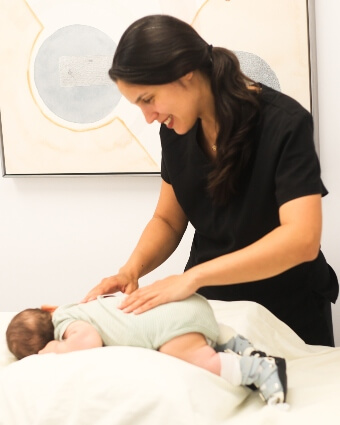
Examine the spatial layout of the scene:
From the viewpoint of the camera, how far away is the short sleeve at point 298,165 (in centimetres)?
162

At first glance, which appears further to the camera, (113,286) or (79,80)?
(79,80)

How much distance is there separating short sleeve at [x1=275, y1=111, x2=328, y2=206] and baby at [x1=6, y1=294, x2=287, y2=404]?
1.06ft

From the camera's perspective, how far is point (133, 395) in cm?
142

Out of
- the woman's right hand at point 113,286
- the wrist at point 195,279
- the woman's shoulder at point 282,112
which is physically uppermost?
the woman's shoulder at point 282,112

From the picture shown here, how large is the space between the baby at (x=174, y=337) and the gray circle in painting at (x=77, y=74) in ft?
4.21

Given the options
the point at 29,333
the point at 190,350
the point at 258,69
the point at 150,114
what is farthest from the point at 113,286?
the point at 258,69

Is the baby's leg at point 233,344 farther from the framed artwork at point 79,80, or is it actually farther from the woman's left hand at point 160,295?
the framed artwork at point 79,80

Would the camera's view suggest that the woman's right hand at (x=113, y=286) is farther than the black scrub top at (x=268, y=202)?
Yes

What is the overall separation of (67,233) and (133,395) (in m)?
1.67

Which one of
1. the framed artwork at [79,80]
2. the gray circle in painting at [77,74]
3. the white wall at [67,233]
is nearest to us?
the framed artwork at [79,80]

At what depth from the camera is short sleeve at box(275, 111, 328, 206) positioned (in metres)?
1.62

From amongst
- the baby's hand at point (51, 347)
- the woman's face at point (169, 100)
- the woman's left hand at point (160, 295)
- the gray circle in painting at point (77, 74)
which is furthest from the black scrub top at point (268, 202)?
the gray circle in painting at point (77, 74)

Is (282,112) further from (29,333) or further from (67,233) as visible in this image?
(67,233)

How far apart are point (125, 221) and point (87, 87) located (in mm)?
552
